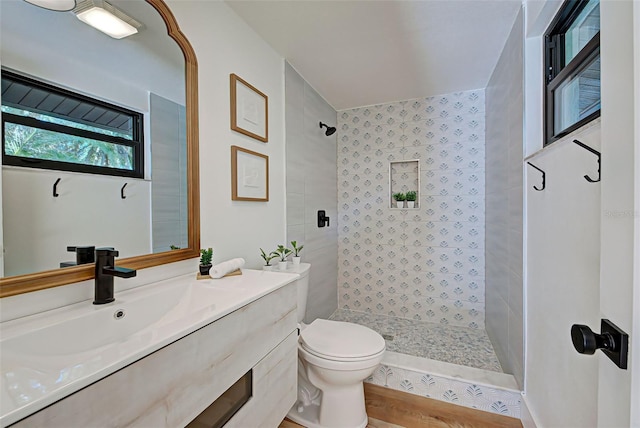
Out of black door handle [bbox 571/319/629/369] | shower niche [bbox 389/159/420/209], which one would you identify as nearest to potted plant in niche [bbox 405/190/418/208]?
shower niche [bbox 389/159/420/209]

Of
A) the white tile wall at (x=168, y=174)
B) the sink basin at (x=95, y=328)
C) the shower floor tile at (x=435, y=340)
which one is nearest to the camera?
the sink basin at (x=95, y=328)

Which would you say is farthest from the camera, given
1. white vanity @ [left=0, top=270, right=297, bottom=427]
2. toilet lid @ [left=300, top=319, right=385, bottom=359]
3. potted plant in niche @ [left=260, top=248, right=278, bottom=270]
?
potted plant in niche @ [left=260, top=248, right=278, bottom=270]

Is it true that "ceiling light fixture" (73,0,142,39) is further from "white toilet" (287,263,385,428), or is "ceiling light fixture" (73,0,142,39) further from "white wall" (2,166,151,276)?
"white toilet" (287,263,385,428)

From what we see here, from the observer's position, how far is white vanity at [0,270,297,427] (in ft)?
1.73

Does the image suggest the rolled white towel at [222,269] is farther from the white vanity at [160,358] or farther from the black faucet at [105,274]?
the black faucet at [105,274]

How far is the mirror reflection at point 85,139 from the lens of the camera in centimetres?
80

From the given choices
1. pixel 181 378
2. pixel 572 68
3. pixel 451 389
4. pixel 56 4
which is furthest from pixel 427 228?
pixel 56 4

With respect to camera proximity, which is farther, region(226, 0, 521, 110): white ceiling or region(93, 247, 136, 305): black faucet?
region(226, 0, 521, 110): white ceiling

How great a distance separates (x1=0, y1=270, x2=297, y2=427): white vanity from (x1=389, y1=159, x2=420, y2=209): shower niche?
1.93 meters

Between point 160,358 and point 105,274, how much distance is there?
41cm

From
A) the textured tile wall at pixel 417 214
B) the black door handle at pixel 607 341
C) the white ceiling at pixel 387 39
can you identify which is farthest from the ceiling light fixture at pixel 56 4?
the textured tile wall at pixel 417 214

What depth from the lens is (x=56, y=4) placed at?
88cm

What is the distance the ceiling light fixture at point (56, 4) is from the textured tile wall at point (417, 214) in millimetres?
2488

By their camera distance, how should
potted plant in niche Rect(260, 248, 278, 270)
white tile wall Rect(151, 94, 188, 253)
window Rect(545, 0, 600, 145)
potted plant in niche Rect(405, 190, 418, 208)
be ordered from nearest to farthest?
window Rect(545, 0, 600, 145) → white tile wall Rect(151, 94, 188, 253) → potted plant in niche Rect(260, 248, 278, 270) → potted plant in niche Rect(405, 190, 418, 208)
